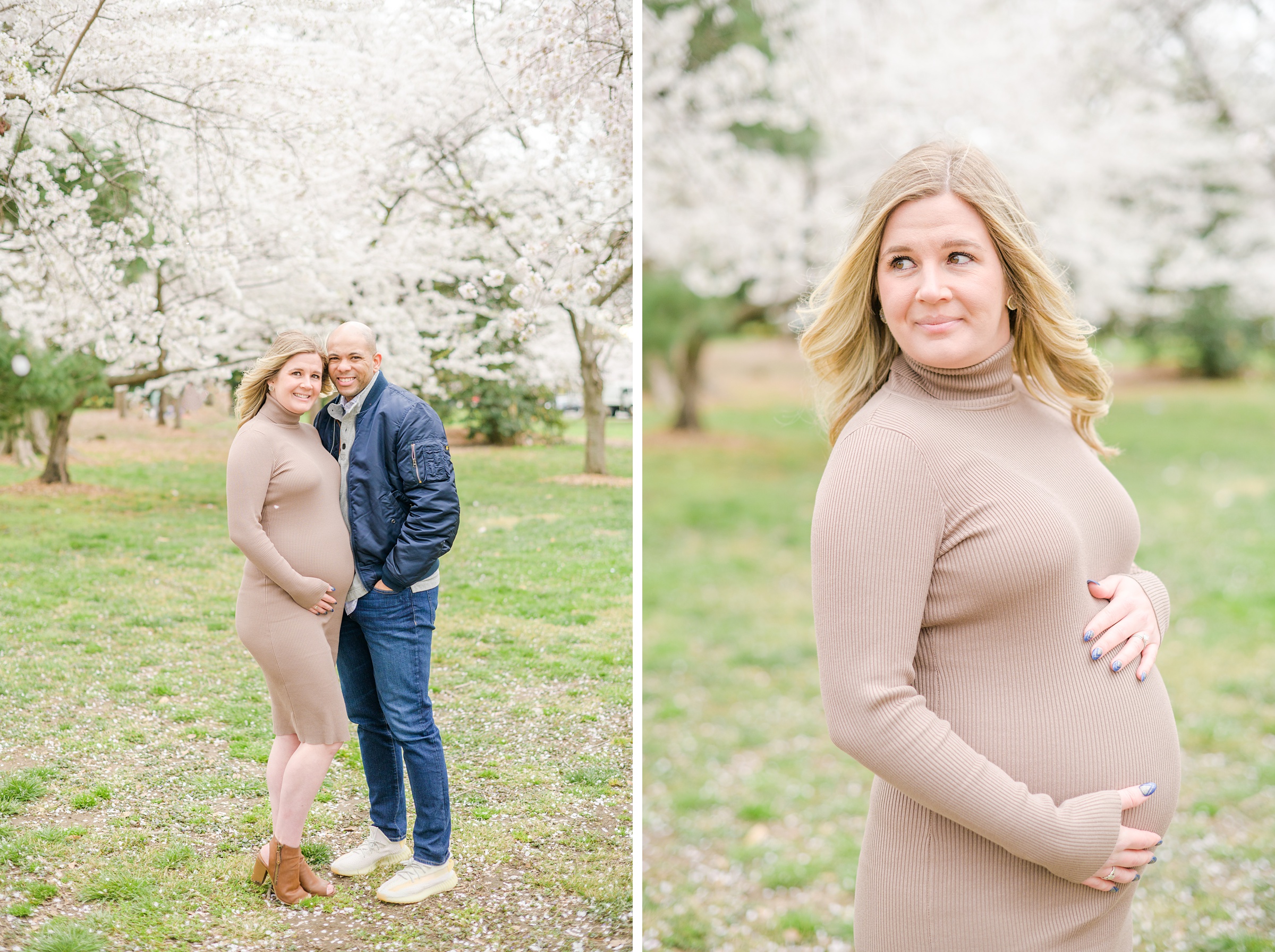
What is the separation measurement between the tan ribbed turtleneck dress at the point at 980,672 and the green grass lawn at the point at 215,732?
962 mm

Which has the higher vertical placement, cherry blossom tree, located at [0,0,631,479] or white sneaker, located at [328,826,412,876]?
→ cherry blossom tree, located at [0,0,631,479]

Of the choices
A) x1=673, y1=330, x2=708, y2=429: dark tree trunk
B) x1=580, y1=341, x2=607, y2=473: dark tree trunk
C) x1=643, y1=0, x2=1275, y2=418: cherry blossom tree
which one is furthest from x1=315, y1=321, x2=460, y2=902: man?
x1=673, y1=330, x2=708, y2=429: dark tree trunk

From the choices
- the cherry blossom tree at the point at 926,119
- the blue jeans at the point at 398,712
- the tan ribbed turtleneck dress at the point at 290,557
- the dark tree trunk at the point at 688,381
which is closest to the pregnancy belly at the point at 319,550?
the tan ribbed turtleneck dress at the point at 290,557

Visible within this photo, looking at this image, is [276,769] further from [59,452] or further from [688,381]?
[688,381]

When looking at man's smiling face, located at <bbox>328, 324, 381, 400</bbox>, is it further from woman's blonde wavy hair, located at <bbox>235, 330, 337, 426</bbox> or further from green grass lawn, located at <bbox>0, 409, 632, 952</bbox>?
green grass lawn, located at <bbox>0, 409, 632, 952</bbox>

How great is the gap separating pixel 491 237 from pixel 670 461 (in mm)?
9570

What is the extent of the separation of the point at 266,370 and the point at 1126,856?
188cm

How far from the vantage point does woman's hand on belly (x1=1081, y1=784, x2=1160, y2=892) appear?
5.13 ft

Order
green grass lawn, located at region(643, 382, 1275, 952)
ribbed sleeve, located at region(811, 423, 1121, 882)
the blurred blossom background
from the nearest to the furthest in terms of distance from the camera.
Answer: ribbed sleeve, located at region(811, 423, 1121, 882), green grass lawn, located at region(643, 382, 1275, 952), the blurred blossom background

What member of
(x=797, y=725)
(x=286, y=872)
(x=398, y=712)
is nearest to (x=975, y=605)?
(x=398, y=712)

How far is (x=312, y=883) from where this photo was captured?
89.9 inches

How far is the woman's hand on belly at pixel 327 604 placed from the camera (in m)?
2.22

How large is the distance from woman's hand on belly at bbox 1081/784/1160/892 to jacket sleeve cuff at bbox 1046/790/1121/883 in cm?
3

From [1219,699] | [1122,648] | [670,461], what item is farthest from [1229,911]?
[670,461]
